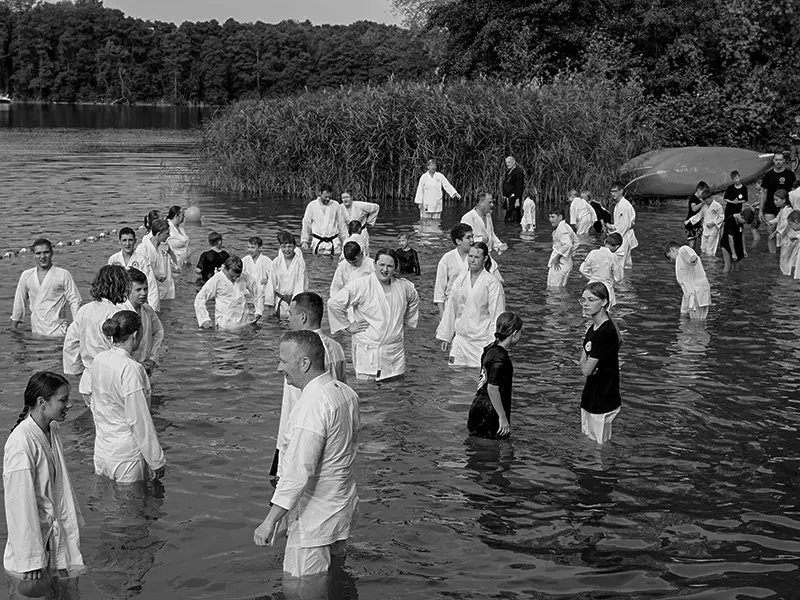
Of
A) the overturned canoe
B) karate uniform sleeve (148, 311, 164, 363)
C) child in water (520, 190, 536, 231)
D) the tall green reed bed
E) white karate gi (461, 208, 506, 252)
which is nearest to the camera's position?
karate uniform sleeve (148, 311, 164, 363)

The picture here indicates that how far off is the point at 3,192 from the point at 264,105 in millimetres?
9444

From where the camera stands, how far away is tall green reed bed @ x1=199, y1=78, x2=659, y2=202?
30875mm

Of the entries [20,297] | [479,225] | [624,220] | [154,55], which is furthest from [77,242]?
[154,55]

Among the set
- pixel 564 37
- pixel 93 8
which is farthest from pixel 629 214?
pixel 93 8

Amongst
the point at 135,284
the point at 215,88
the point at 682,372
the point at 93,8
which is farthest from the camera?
the point at 93,8

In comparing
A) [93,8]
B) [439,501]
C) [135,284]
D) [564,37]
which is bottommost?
[439,501]

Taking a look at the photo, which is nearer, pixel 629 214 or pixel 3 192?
pixel 629 214

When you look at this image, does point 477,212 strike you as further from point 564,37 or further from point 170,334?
point 564,37

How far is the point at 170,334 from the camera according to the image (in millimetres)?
15250

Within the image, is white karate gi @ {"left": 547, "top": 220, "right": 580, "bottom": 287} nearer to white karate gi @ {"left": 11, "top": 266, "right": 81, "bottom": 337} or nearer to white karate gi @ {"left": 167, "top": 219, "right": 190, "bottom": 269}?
white karate gi @ {"left": 167, "top": 219, "right": 190, "bottom": 269}

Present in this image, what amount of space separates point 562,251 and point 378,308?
24.1 ft

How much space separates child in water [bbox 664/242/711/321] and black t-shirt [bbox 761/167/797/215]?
32.2 feet

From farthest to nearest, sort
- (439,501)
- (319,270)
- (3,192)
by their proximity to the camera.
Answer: (3,192), (319,270), (439,501)

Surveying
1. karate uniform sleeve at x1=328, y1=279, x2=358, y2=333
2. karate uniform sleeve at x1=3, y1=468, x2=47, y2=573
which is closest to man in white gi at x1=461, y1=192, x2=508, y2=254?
karate uniform sleeve at x1=328, y1=279, x2=358, y2=333
